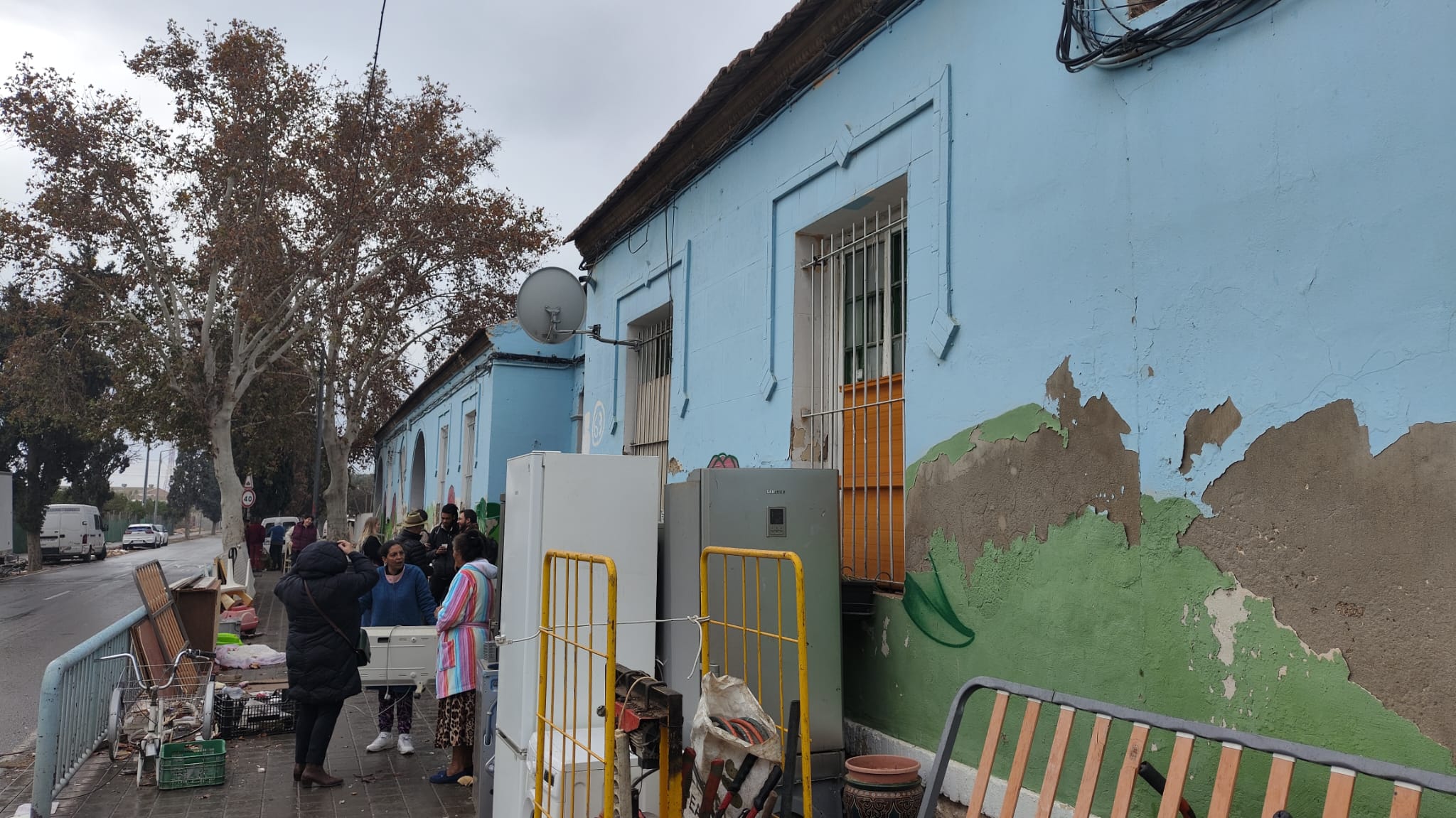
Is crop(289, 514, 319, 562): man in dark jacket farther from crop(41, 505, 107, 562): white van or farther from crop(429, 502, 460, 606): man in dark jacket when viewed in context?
crop(41, 505, 107, 562): white van

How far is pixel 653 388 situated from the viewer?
9.68m

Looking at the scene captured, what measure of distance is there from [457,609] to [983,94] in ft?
14.7

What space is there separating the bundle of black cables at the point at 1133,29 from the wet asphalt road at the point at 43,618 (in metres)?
8.62

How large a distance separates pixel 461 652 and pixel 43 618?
13.6 m

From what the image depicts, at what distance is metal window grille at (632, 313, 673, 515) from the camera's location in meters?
9.30

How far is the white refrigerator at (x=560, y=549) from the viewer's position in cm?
492

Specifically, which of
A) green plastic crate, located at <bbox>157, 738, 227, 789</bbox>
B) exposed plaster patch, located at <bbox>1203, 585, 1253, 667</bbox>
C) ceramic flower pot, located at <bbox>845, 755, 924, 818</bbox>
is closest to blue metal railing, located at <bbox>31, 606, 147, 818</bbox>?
green plastic crate, located at <bbox>157, 738, 227, 789</bbox>

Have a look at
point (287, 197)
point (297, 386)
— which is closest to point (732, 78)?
point (287, 197)

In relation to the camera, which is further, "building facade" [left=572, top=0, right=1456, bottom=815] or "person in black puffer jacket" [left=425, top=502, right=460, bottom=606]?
"person in black puffer jacket" [left=425, top=502, right=460, bottom=606]

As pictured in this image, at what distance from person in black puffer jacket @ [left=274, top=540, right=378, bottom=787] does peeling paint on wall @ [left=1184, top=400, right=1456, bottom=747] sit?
5.27m

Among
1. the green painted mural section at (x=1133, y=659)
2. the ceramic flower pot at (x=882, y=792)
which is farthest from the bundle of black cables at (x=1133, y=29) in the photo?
the ceramic flower pot at (x=882, y=792)

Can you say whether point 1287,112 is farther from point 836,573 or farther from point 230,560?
point 230,560

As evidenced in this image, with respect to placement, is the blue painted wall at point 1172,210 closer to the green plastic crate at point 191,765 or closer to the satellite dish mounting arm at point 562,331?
the satellite dish mounting arm at point 562,331

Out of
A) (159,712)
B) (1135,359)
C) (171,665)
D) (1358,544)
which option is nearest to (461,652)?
(159,712)
